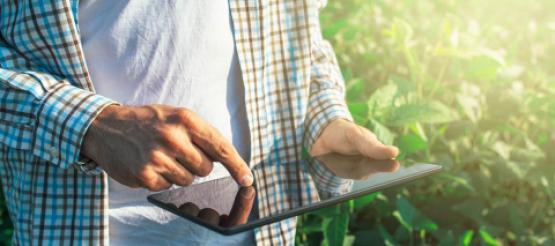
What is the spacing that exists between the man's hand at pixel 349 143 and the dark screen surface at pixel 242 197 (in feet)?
0.05

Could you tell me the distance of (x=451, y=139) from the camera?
1.98 metres

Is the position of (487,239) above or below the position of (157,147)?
below

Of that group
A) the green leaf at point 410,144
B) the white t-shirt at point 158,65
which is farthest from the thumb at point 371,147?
the green leaf at point 410,144

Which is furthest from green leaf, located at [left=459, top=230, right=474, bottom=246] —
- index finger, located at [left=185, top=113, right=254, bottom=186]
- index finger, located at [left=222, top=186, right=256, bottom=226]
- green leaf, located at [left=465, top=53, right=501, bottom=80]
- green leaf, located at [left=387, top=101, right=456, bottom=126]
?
index finger, located at [left=185, top=113, right=254, bottom=186]

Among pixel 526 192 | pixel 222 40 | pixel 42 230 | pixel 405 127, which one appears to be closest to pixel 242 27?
pixel 222 40

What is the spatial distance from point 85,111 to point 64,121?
0.03 meters

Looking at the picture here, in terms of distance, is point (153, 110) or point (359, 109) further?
point (359, 109)

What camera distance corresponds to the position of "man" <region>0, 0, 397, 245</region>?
3.00 ft

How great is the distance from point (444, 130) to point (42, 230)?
3.77ft

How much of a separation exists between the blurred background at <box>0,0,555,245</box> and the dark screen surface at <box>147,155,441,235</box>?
0.49 m

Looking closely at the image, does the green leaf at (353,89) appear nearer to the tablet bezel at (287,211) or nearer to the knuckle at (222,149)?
the tablet bezel at (287,211)

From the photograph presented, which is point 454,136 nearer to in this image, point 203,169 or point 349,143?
point 349,143

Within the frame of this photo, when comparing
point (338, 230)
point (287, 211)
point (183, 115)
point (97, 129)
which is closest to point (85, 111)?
point (97, 129)

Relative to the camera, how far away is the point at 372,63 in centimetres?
222
